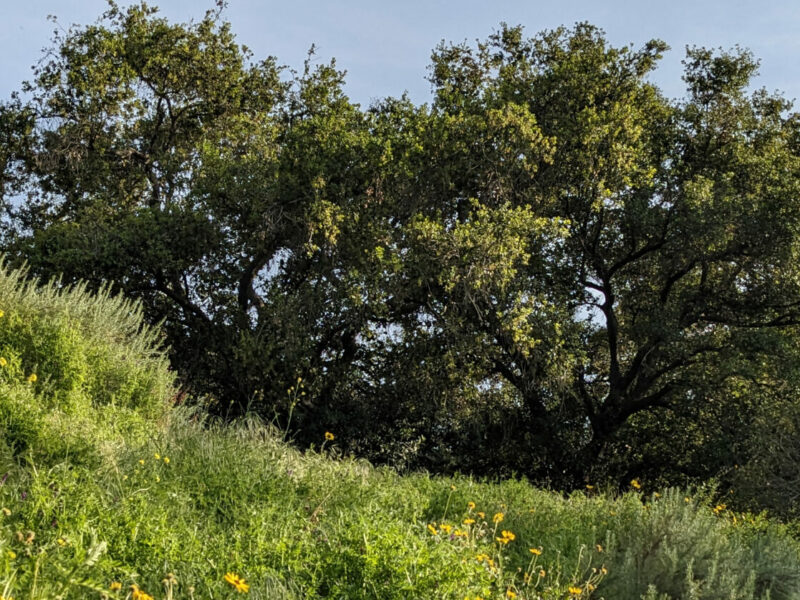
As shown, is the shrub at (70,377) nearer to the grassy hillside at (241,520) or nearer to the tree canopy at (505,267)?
the grassy hillside at (241,520)

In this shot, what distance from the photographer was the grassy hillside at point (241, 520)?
3.70 m

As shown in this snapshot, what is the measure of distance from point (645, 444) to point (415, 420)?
4.22 meters

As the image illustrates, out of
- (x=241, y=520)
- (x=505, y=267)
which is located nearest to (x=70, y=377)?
(x=241, y=520)

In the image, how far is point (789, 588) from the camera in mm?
5203

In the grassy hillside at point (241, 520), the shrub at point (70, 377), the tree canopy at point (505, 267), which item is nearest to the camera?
the grassy hillside at point (241, 520)

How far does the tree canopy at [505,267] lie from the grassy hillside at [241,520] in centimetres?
309

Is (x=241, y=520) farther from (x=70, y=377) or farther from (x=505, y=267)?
(x=505, y=267)

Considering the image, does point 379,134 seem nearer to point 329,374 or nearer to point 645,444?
point 329,374

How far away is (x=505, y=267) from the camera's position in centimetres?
979

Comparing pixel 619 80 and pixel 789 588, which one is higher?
pixel 619 80

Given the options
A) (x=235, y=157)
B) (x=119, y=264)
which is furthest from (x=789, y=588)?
(x=235, y=157)

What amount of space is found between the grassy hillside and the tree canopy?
3089mm

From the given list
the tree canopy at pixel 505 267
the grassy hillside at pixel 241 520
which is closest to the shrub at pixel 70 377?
the grassy hillside at pixel 241 520

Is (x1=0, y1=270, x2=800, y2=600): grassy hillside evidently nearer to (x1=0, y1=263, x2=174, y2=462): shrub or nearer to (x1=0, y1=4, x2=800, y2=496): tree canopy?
(x1=0, y1=263, x2=174, y2=462): shrub
